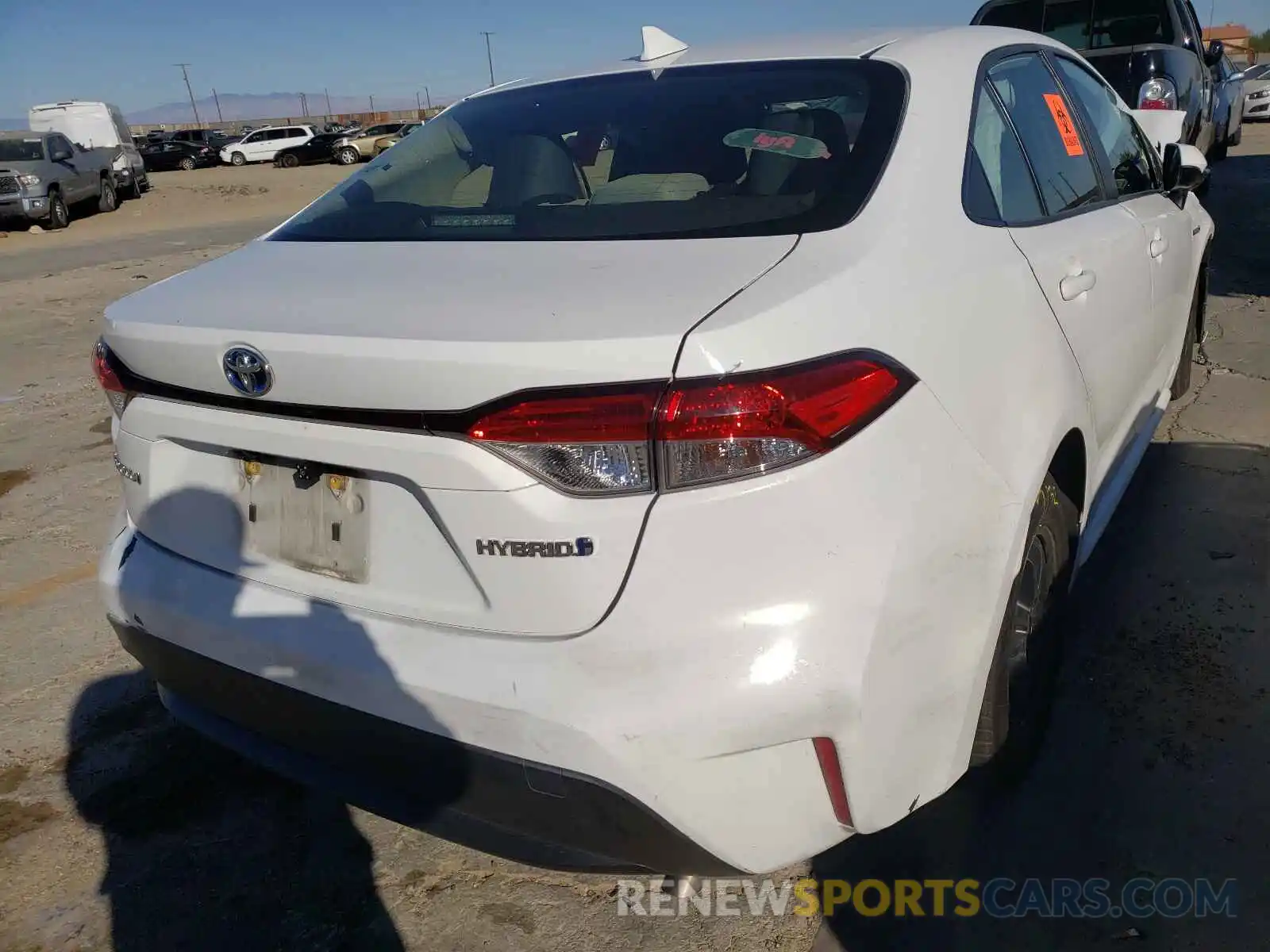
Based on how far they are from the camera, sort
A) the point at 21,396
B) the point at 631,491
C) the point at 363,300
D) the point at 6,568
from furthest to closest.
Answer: the point at 21,396 → the point at 6,568 → the point at 363,300 → the point at 631,491

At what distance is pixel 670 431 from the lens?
1.46 m

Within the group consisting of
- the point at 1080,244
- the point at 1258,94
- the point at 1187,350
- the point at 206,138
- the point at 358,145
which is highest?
the point at 1080,244

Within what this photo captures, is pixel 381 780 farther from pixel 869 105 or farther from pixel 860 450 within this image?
pixel 869 105

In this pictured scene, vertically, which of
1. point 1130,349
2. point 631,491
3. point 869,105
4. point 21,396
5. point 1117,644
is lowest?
point 21,396

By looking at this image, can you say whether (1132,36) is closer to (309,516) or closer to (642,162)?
(642,162)

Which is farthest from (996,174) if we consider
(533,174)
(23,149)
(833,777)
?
(23,149)

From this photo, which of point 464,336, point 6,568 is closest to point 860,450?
point 464,336

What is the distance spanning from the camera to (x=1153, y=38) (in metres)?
9.29

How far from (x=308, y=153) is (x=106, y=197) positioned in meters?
19.5

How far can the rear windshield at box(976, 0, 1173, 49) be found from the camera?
922cm

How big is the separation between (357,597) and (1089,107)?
2657 mm

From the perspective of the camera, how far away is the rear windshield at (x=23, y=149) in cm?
1886

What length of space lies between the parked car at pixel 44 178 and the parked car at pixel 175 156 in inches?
831

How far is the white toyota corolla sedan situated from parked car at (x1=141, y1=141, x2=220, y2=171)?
4312 centimetres
